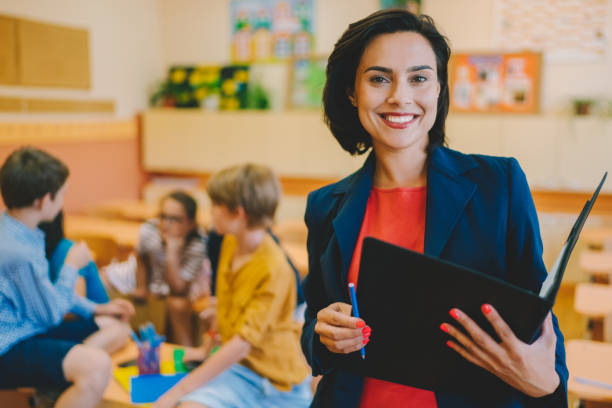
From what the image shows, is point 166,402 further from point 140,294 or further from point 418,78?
point 140,294

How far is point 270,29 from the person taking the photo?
553 cm

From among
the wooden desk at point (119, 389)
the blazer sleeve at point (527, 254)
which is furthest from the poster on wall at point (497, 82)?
the blazer sleeve at point (527, 254)

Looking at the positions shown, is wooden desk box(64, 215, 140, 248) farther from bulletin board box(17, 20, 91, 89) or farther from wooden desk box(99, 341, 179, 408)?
wooden desk box(99, 341, 179, 408)

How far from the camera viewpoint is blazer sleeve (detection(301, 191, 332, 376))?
1.06m

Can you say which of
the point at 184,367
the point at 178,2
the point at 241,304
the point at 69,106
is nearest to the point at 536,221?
the point at 241,304

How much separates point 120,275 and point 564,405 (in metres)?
3.05

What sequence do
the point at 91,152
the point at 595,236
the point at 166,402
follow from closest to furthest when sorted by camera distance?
the point at 166,402, the point at 595,236, the point at 91,152

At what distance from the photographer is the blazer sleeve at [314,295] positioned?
1064mm

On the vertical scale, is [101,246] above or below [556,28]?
below

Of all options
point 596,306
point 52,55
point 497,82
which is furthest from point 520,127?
point 52,55

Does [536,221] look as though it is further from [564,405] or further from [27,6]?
[27,6]

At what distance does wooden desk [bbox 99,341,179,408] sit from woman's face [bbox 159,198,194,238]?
1126mm

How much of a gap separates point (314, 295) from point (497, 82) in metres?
3.98

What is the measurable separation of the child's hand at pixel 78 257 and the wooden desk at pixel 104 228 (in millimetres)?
1847
